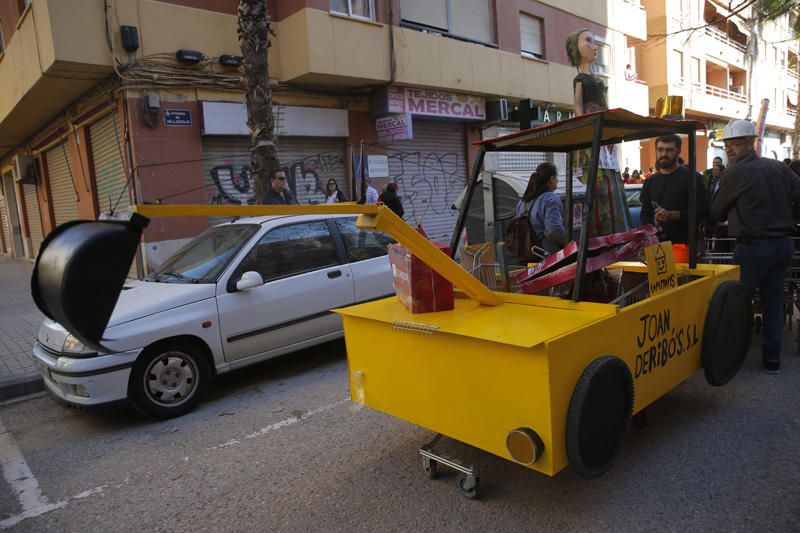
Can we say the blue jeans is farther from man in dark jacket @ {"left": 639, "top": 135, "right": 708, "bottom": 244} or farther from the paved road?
man in dark jacket @ {"left": 639, "top": 135, "right": 708, "bottom": 244}

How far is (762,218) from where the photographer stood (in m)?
4.42

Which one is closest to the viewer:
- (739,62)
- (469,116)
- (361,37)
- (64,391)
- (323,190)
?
(64,391)

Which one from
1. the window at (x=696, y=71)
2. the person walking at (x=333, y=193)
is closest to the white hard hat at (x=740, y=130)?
the person walking at (x=333, y=193)

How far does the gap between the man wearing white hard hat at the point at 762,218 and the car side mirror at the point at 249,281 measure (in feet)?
12.9

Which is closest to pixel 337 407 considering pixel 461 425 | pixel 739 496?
pixel 461 425

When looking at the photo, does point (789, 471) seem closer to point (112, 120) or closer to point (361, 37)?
point (361, 37)

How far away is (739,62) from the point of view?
32688 millimetres

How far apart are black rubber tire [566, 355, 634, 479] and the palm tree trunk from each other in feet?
20.3

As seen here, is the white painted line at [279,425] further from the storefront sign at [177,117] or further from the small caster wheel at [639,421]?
the storefront sign at [177,117]

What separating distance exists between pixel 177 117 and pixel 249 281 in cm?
678

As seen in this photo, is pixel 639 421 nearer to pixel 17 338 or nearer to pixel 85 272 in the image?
pixel 85 272

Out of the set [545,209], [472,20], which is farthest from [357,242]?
[472,20]

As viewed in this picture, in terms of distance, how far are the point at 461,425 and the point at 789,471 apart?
1862mm

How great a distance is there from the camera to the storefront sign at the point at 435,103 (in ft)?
42.1
